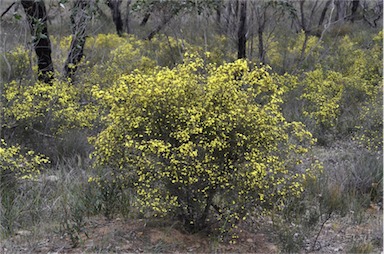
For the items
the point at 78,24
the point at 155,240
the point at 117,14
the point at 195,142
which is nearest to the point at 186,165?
the point at 195,142

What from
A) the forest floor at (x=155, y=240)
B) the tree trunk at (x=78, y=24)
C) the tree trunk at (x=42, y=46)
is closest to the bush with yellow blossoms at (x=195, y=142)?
the forest floor at (x=155, y=240)

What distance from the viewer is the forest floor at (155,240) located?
4039 millimetres

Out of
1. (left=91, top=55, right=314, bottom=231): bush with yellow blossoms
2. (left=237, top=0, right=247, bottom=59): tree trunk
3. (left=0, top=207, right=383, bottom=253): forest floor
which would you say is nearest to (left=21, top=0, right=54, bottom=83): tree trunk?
(left=237, top=0, right=247, bottom=59): tree trunk

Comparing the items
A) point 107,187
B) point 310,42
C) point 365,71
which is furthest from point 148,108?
point 310,42

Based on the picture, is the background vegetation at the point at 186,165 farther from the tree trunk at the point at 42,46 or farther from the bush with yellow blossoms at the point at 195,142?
the tree trunk at the point at 42,46

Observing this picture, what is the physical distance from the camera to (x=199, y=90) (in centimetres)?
411

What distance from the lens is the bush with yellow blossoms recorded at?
393 centimetres

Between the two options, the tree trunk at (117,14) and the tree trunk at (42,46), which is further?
the tree trunk at (117,14)

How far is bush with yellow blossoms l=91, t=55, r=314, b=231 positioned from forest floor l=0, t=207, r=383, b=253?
0.23 m

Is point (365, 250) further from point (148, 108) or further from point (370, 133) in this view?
point (370, 133)

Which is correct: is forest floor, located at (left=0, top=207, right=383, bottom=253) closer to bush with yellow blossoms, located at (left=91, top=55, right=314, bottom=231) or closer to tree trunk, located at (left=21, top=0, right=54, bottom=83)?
bush with yellow blossoms, located at (left=91, top=55, right=314, bottom=231)

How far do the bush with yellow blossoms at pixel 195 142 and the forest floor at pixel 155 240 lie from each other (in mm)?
227

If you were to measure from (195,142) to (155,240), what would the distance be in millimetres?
834

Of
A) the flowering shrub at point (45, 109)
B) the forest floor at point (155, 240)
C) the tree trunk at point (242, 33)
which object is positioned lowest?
the forest floor at point (155, 240)
